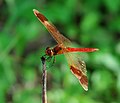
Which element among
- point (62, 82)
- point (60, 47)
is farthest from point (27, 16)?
point (60, 47)

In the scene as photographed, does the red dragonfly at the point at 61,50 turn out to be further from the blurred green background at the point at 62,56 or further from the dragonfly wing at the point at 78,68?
the blurred green background at the point at 62,56

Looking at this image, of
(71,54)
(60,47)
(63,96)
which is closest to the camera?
(60,47)

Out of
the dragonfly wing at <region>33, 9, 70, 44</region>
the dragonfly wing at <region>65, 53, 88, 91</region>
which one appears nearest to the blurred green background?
the dragonfly wing at <region>65, 53, 88, 91</region>

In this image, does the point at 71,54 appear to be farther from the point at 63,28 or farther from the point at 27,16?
the point at 63,28

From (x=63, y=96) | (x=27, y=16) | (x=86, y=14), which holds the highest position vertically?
(x=86, y=14)

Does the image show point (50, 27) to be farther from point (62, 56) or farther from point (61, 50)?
point (62, 56)

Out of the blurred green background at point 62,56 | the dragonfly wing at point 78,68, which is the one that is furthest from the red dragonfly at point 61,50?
the blurred green background at point 62,56
